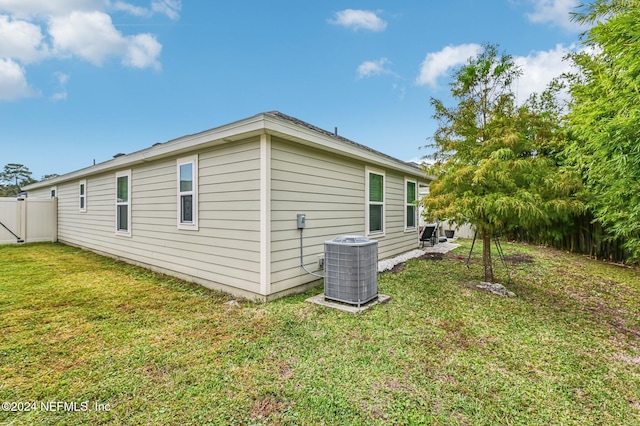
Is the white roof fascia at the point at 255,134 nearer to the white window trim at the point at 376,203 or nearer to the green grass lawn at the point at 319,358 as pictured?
the white window trim at the point at 376,203

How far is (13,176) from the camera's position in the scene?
95.3 ft

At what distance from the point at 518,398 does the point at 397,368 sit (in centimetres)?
84

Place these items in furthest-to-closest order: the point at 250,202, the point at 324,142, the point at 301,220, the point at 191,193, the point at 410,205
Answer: the point at 410,205 → the point at 191,193 → the point at 324,142 → the point at 301,220 → the point at 250,202

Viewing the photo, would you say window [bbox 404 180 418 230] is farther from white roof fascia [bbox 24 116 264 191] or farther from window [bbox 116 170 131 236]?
window [bbox 116 170 131 236]

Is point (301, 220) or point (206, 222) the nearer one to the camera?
point (301, 220)

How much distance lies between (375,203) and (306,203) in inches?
94.8

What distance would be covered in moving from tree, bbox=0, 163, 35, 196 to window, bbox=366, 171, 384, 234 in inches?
1530

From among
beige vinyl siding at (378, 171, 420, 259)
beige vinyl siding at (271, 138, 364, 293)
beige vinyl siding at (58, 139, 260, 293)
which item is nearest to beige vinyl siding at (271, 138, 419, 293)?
beige vinyl siding at (271, 138, 364, 293)

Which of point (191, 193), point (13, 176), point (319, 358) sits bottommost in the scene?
point (319, 358)

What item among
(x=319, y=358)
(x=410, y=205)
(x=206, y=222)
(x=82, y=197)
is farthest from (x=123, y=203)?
(x=410, y=205)

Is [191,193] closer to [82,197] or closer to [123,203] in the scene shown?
[123,203]

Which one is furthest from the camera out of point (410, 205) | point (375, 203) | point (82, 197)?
point (82, 197)

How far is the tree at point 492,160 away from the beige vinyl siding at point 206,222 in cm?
303

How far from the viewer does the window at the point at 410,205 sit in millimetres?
7855
